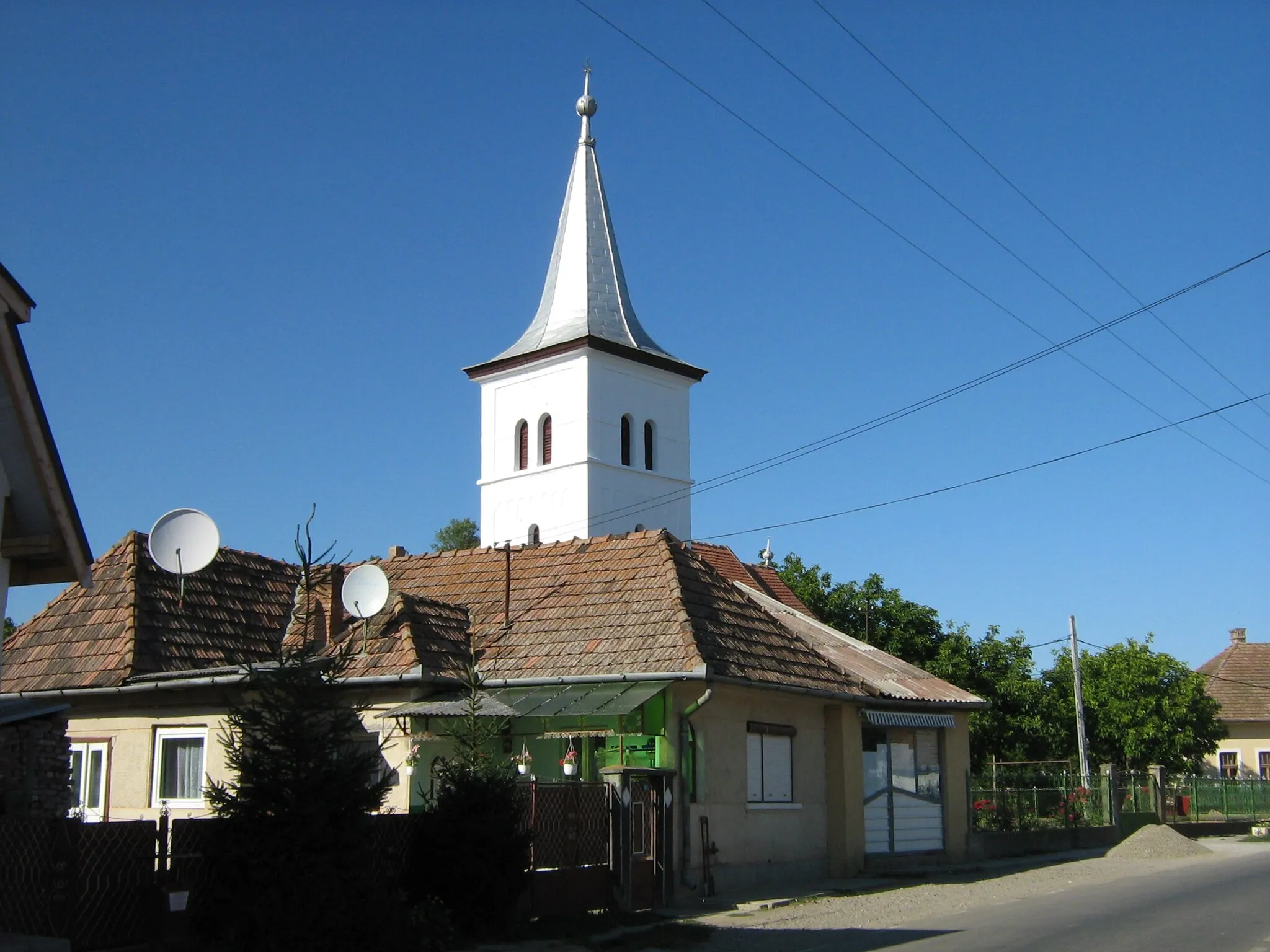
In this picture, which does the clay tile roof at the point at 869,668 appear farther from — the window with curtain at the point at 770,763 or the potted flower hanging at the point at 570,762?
the potted flower hanging at the point at 570,762

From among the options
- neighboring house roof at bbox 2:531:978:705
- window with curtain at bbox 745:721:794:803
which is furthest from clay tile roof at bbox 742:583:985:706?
window with curtain at bbox 745:721:794:803

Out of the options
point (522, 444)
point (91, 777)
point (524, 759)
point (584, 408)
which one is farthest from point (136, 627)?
point (522, 444)

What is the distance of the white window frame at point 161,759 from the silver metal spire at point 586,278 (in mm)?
40868

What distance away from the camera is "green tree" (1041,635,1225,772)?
4116cm

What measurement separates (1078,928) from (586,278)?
47.8 metres

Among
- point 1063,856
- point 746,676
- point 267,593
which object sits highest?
point 267,593

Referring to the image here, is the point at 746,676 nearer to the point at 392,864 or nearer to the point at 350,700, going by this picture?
the point at 350,700

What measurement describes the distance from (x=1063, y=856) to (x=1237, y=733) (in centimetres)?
3091

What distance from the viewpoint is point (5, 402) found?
12.0 metres

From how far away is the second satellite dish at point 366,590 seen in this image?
19.2 m

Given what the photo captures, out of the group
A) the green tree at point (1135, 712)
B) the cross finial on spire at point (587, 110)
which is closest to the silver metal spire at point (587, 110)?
the cross finial on spire at point (587, 110)

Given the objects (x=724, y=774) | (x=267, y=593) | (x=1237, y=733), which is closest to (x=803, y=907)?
(x=724, y=774)

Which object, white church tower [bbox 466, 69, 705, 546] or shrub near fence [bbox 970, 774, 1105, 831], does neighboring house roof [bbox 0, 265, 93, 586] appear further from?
white church tower [bbox 466, 69, 705, 546]

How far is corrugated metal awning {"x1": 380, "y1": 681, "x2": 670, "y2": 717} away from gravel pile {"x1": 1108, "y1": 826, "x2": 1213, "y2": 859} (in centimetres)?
1323
